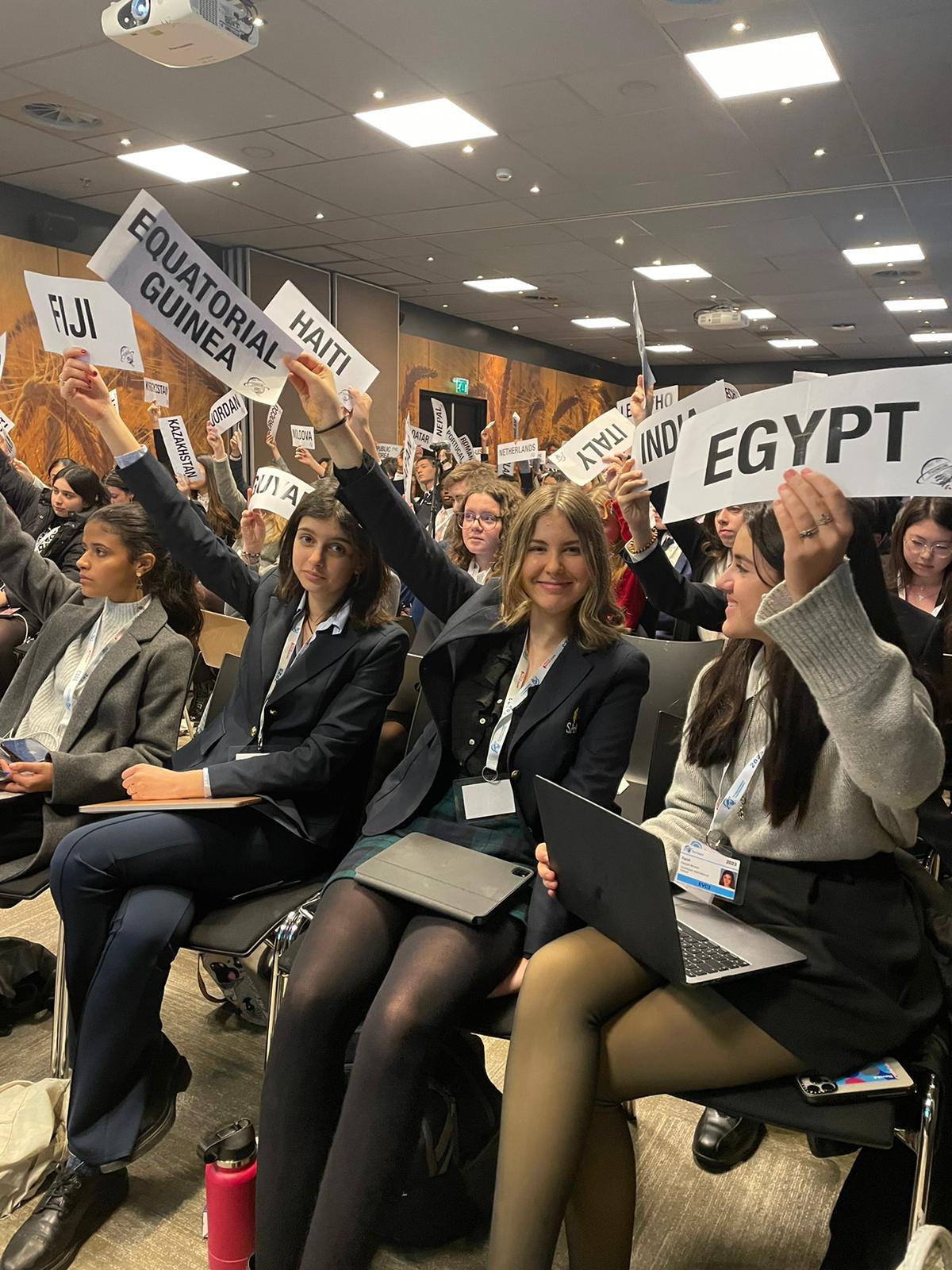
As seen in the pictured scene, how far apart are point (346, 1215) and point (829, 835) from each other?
910 mm

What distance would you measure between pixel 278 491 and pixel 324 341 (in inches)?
42.8

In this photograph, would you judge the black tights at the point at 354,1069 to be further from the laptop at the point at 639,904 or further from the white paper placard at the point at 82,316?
the white paper placard at the point at 82,316

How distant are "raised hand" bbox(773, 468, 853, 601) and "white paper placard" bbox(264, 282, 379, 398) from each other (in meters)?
1.42

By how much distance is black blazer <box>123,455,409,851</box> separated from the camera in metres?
1.98

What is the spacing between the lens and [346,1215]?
54.3 inches

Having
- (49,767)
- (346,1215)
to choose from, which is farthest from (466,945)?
(49,767)

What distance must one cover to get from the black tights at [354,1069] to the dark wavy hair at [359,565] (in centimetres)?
76

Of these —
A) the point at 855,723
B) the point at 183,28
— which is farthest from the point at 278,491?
the point at 855,723

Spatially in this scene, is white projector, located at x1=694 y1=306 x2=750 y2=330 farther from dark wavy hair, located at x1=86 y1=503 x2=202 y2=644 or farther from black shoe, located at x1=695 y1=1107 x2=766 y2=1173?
black shoe, located at x1=695 y1=1107 x2=766 y2=1173

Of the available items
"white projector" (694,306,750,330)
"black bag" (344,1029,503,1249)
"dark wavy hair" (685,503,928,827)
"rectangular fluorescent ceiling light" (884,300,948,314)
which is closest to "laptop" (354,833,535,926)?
"black bag" (344,1029,503,1249)

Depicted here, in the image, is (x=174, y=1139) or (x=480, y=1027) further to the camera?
(x=174, y=1139)

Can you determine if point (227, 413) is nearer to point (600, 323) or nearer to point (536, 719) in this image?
point (536, 719)

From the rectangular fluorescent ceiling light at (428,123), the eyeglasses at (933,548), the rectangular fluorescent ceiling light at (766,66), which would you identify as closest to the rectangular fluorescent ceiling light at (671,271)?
the rectangular fluorescent ceiling light at (428,123)

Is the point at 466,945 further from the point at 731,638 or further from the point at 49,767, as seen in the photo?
the point at 49,767
